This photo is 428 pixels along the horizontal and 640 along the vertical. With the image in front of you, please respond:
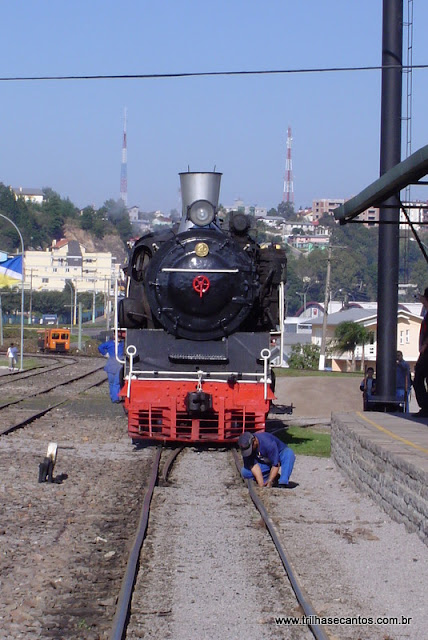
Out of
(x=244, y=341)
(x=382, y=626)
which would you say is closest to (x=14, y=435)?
(x=244, y=341)

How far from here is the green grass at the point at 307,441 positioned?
15062mm

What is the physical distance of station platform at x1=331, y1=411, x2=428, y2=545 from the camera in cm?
810

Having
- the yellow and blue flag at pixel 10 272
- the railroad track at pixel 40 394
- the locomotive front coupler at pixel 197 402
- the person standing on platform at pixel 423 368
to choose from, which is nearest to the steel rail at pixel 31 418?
the railroad track at pixel 40 394

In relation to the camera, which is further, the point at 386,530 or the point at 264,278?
the point at 264,278

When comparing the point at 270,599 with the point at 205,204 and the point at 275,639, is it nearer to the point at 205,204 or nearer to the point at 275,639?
the point at 275,639

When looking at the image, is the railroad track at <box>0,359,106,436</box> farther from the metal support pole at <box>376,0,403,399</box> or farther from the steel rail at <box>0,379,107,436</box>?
the metal support pole at <box>376,0,403,399</box>

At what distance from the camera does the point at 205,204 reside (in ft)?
46.5

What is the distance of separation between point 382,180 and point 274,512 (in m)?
3.62

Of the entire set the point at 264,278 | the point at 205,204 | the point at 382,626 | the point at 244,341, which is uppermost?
the point at 205,204

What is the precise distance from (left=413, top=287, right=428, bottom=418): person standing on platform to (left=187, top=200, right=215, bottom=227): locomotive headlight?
3.50 m

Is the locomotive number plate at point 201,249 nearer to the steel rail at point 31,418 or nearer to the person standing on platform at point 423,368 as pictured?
the person standing on platform at point 423,368

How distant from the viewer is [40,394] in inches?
1020

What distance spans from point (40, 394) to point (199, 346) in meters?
12.9

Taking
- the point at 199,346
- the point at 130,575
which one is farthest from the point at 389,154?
the point at 130,575
